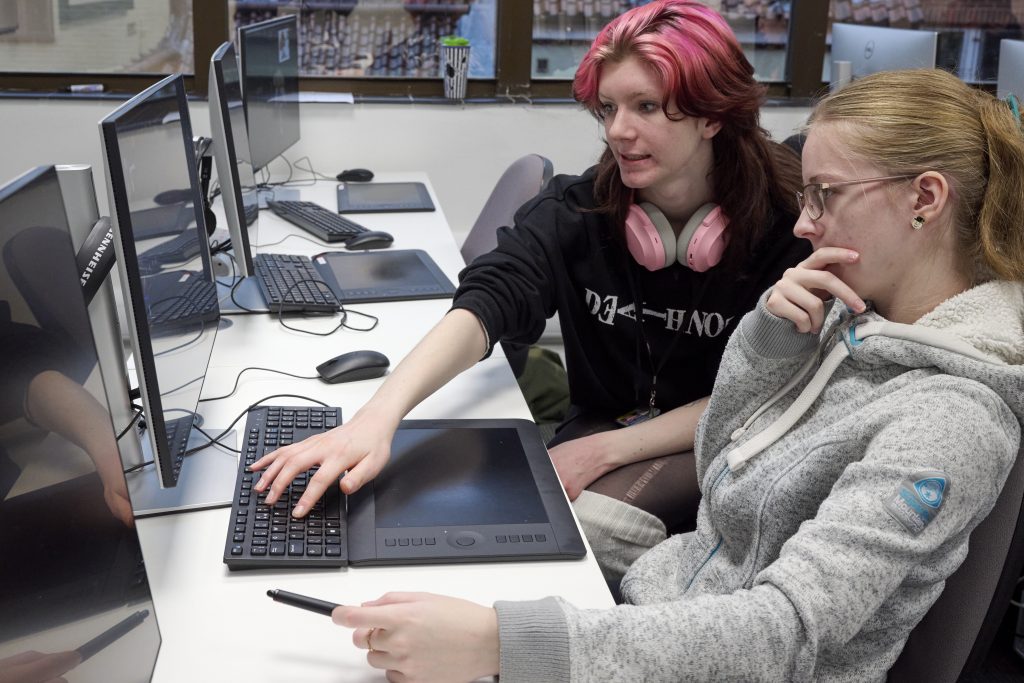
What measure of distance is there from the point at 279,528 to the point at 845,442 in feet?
2.01

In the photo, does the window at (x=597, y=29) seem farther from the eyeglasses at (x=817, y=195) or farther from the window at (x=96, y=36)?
the eyeglasses at (x=817, y=195)

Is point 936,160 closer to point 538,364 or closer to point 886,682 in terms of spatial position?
point 886,682

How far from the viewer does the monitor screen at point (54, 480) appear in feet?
1.88

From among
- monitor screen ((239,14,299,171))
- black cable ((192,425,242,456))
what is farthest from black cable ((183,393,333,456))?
monitor screen ((239,14,299,171))

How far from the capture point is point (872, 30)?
8.93 ft

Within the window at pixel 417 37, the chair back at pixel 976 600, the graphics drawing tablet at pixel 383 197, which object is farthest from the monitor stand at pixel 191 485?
the window at pixel 417 37

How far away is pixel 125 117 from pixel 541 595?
0.67 meters

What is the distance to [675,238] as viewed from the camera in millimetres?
1554

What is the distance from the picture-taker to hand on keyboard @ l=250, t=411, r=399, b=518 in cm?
109

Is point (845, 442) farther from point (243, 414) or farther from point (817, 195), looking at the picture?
point (243, 414)

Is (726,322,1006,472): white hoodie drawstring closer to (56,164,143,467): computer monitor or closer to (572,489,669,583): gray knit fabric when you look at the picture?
(572,489,669,583): gray knit fabric

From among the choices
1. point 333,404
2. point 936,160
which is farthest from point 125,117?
point 936,160

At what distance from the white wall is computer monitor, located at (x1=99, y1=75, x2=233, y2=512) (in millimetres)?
1774

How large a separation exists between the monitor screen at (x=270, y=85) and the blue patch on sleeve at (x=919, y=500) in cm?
190
